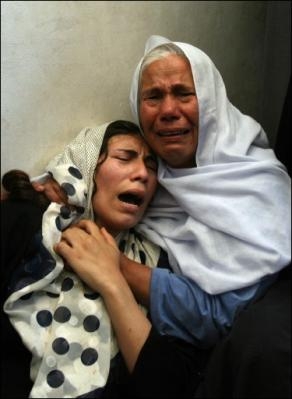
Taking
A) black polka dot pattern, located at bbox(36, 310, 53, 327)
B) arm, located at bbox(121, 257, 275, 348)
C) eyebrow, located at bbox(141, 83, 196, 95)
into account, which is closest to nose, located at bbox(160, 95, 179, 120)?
eyebrow, located at bbox(141, 83, 196, 95)

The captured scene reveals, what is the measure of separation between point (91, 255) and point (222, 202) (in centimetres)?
22

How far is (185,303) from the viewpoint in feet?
2.29

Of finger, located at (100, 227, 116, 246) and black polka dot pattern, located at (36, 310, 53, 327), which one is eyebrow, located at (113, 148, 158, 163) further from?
black polka dot pattern, located at (36, 310, 53, 327)

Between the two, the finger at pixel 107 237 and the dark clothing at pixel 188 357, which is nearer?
the dark clothing at pixel 188 357

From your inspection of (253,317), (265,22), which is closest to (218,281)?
(253,317)

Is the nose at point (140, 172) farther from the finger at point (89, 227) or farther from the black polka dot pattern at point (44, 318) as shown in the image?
the black polka dot pattern at point (44, 318)

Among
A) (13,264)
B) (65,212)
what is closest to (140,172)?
(65,212)

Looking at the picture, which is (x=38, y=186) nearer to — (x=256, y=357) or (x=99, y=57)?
(x=99, y=57)

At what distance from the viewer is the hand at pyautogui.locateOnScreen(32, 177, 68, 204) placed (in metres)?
0.69

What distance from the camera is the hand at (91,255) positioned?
0.67 metres

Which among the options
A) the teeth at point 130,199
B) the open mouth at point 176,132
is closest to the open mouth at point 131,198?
the teeth at point 130,199

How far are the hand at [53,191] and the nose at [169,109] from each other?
0.20m

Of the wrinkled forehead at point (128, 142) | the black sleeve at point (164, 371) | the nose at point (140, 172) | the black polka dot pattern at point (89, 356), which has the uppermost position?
the wrinkled forehead at point (128, 142)

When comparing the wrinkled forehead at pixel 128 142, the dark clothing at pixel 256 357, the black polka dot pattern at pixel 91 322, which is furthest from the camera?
the wrinkled forehead at pixel 128 142
